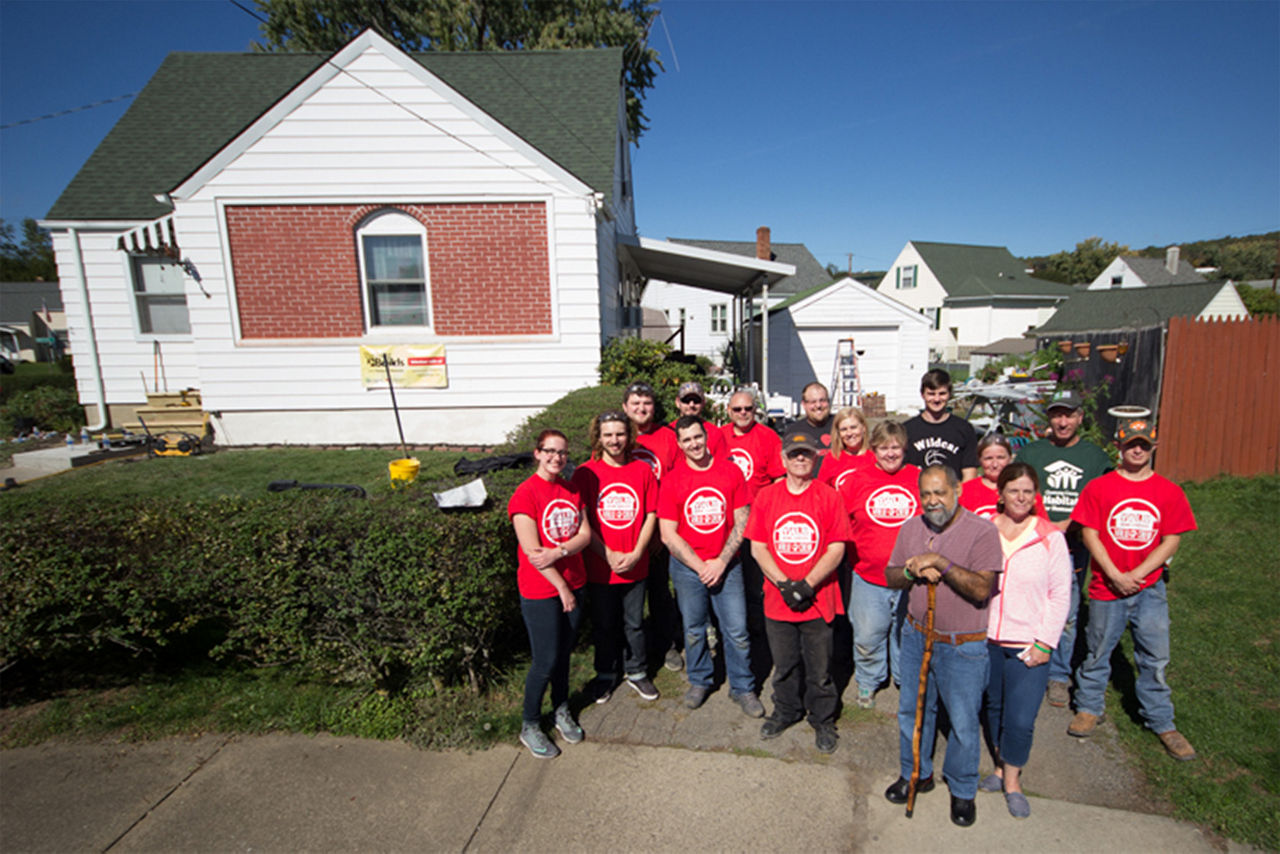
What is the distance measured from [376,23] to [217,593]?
2702cm

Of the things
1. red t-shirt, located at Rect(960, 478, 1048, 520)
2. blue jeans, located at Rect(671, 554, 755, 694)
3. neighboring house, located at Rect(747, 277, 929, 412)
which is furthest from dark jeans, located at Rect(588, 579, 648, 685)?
neighboring house, located at Rect(747, 277, 929, 412)

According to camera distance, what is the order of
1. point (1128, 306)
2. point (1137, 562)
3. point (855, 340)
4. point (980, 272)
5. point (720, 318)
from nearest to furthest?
1. point (1137, 562)
2. point (855, 340)
3. point (720, 318)
4. point (1128, 306)
5. point (980, 272)

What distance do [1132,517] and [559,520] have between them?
3173 mm

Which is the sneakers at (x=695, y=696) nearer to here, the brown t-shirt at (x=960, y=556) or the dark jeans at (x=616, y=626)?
the dark jeans at (x=616, y=626)

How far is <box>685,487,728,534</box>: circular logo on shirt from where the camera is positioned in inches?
144

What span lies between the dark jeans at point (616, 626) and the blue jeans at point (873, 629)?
4.43 feet

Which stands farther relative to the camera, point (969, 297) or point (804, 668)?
point (969, 297)

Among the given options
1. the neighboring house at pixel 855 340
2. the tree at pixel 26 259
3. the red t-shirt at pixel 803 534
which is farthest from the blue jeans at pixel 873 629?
the tree at pixel 26 259

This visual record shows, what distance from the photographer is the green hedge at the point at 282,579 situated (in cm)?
348

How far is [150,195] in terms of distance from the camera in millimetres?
11281

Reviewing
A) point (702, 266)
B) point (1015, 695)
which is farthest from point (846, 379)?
point (1015, 695)

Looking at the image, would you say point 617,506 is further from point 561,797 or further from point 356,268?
point 356,268

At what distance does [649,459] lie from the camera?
3947 mm

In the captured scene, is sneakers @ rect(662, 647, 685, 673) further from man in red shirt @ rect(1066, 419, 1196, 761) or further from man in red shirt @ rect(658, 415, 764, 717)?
man in red shirt @ rect(1066, 419, 1196, 761)
